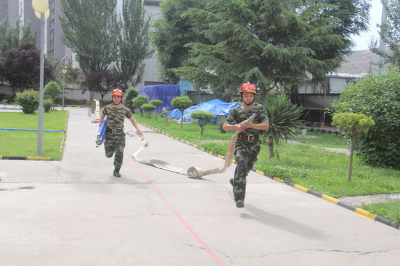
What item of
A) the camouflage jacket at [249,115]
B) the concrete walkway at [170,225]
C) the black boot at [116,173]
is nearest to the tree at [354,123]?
the concrete walkway at [170,225]

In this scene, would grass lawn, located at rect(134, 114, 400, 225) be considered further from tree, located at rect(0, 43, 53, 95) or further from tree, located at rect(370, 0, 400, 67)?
tree, located at rect(0, 43, 53, 95)

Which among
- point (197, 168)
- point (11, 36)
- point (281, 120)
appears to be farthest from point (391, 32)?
point (11, 36)

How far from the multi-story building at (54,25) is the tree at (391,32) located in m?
46.5

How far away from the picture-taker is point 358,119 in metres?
8.63

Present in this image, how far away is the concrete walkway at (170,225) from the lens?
14.1ft

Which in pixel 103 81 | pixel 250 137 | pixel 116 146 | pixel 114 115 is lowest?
pixel 116 146

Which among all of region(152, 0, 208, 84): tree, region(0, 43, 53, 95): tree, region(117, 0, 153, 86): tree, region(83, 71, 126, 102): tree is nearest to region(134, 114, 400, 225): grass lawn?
region(152, 0, 208, 84): tree

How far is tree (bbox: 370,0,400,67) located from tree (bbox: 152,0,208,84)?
2025cm

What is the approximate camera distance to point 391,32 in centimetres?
1795

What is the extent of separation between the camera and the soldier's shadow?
5.35 meters

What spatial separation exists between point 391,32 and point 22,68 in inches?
1950

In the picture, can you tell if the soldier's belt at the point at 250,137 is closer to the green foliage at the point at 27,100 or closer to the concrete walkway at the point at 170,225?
the concrete walkway at the point at 170,225

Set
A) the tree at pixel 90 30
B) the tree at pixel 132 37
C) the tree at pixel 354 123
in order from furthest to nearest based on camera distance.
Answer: the tree at pixel 132 37, the tree at pixel 90 30, the tree at pixel 354 123

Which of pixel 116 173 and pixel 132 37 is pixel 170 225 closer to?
pixel 116 173
